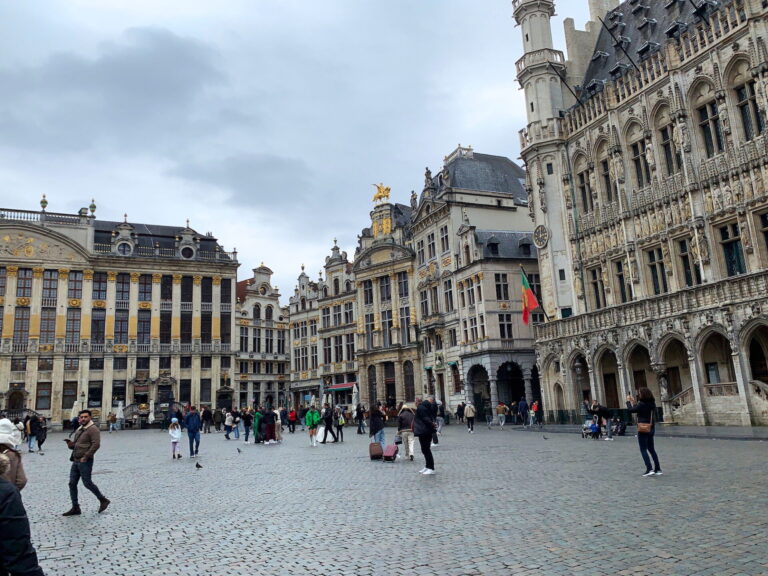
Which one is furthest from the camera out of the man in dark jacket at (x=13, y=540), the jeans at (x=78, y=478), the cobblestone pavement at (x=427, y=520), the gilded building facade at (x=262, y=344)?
the gilded building facade at (x=262, y=344)

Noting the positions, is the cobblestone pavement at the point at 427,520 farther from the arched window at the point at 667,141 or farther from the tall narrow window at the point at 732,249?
the arched window at the point at 667,141

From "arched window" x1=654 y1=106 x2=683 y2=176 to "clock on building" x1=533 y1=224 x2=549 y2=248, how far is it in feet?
29.2

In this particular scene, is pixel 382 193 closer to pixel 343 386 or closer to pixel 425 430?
pixel 343 386

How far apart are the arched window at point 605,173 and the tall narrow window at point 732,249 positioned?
26.0 feet

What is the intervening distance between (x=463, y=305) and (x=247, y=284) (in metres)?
41.7

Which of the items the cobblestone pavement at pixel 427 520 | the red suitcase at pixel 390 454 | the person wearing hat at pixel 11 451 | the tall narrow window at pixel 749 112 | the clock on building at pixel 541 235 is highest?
the tall narrow window at pixel 749 112

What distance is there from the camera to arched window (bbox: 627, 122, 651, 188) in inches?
1313

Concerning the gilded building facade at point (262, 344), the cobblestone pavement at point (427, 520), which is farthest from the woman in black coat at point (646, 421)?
the gilded building facade at point (262, 344)

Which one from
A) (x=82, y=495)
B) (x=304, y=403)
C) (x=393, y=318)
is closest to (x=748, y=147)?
(x=82, y=495)

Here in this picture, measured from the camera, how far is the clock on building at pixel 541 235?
3925 centimetres

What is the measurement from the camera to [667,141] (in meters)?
31.9

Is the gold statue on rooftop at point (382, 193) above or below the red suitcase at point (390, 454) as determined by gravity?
above

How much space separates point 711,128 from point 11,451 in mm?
31480

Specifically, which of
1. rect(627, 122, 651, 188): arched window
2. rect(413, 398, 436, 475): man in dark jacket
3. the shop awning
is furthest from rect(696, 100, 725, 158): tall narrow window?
the shop awning
